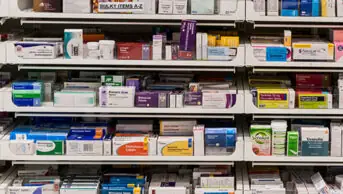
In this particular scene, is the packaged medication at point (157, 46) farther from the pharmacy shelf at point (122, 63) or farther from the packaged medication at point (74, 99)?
the packaged medication at point (74, 99)

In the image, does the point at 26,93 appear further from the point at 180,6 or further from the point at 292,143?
→ the point at 292,143

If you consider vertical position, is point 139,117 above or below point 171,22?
below

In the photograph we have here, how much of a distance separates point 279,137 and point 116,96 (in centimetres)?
121

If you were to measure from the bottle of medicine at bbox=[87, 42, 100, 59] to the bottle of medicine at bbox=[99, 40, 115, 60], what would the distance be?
0.10 ft

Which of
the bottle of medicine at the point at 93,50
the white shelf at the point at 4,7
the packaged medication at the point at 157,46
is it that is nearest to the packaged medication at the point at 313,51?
the packaged medication at the point at 157,46

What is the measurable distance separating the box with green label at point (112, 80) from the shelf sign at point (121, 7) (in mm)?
480

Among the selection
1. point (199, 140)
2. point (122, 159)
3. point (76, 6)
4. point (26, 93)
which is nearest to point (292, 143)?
point (199, 140)

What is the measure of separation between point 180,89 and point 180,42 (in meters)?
0.42

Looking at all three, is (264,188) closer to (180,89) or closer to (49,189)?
(180,89)

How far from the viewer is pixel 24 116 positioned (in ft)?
16.9

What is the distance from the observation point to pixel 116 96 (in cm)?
461

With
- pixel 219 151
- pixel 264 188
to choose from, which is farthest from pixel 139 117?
pixel 264 188

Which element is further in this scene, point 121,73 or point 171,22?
point 121,73

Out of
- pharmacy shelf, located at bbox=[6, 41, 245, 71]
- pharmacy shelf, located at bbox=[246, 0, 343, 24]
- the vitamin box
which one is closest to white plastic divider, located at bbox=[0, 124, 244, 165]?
the vitamin box
